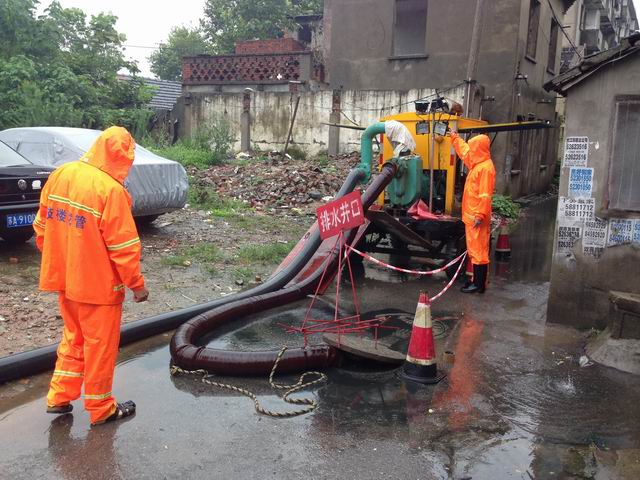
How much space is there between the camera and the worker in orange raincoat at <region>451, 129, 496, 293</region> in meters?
7.08

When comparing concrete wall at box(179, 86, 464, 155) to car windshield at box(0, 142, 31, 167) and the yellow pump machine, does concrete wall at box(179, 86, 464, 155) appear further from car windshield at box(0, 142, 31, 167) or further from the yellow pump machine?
car windshield at box(0, 142, 31, 167)

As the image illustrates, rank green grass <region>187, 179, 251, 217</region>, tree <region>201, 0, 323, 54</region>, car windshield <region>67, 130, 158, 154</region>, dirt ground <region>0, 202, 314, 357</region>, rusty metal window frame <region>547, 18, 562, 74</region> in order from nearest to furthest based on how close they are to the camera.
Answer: dirt ground <region>0, 202, 314, 357</region>, car windshield <region>67, 130, 158, 154</region>, green grass <region>187, 179, 251, 217</region>, rusty metal window frame <region>547, 18, 562, 74</region>, tree <region>201, 0, 323, 54</region>

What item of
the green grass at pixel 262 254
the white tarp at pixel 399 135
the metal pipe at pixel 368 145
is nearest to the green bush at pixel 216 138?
the green grass at pixel 262 254

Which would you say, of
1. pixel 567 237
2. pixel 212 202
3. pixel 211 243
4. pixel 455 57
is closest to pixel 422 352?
pixel 567 237

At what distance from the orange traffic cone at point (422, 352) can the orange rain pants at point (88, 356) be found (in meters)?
2.30

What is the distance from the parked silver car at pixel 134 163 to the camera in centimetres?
832

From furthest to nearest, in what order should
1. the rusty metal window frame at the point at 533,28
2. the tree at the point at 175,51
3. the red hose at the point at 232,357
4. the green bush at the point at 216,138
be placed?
the tree at the point at 175,51 < the green bush at the point at 216,138 < the rusty metal window frame at the point at 533,28 < the red hose at the point at 232,357

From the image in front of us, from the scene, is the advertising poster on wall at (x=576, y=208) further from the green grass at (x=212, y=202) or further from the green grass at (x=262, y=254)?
the green grass at (x=212, y=202)

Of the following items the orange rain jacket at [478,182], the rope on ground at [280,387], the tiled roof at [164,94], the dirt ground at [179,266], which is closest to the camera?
the rope on ground at [280,387]

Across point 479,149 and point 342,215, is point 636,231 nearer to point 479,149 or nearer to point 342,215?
point 479,149

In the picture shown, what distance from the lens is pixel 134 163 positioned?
8.26m

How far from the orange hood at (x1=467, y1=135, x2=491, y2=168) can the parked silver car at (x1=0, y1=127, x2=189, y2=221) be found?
467cm

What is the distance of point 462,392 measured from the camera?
14.2ft

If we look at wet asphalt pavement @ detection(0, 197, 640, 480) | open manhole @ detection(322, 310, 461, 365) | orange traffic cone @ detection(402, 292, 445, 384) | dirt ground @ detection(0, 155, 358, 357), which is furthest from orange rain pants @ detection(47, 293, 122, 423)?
orange traffic cone @ detection(402, 292, 445, 384)
